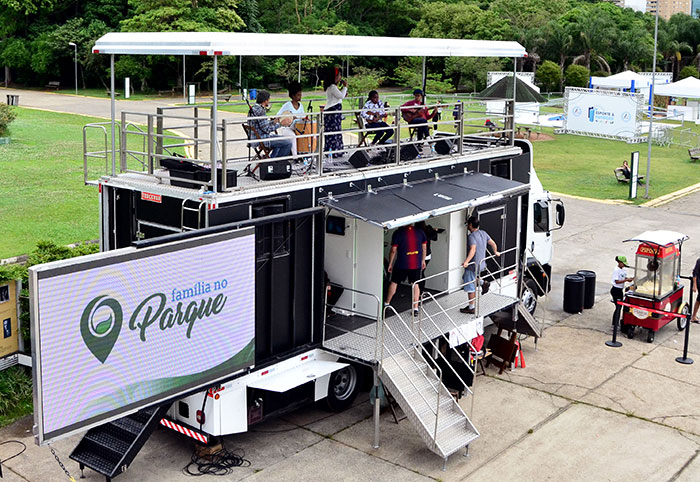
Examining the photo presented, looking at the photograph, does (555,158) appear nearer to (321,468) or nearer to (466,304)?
(466,304)

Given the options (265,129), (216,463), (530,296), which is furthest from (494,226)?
(216,463)

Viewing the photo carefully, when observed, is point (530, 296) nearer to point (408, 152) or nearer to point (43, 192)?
point (408, 152)

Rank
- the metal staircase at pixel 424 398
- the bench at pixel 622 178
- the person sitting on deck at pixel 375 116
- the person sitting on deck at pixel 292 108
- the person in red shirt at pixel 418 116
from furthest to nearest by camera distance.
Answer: the bench at pixel 622 178, the person in red shirt at pixel 418 116, the person sitting on deck at pixel 375 116, the person sitting on deck at pixel 292 108, the metal staircase at pixel 424 398

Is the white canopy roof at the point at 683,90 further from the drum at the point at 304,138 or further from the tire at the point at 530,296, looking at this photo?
the drum at the point at 304,138

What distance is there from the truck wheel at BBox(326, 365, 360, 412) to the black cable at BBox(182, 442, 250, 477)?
65.0 inches

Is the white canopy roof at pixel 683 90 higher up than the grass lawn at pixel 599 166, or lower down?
higher up

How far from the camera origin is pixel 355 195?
39.5 ft

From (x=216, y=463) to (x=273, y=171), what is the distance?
3.71m

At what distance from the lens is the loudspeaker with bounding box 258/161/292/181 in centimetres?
1119

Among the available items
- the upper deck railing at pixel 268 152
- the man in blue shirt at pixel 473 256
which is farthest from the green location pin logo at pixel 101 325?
the man in blue shirt at pixel 473 256

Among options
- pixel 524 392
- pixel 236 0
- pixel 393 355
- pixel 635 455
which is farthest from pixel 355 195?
pixel 236 0

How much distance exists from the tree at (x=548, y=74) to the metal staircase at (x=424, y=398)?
64.4m

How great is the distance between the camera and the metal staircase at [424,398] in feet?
35.6

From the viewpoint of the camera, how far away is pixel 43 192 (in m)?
27.0
